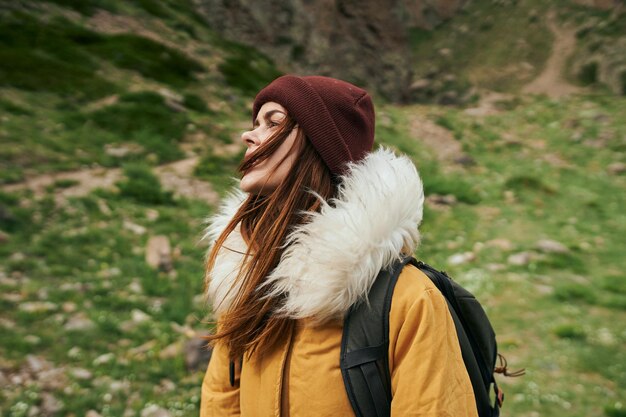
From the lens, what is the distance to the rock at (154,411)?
438 cm

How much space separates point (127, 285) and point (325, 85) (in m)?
5.12

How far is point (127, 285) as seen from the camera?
21.2 ft

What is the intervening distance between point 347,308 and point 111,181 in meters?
8.57

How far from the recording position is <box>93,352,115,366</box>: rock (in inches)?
195

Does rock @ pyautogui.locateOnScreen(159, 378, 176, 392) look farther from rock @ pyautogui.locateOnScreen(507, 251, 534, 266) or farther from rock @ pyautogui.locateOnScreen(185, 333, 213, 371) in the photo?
rock @ pyautogui.locateOnScreen(507, 251, 534, 266)

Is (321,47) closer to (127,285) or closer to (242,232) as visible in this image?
(127,285)

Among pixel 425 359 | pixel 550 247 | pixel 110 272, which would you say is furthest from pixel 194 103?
pixel 425 359

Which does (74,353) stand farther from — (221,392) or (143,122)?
(143,122)

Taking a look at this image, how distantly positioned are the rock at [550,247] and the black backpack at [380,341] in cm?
771

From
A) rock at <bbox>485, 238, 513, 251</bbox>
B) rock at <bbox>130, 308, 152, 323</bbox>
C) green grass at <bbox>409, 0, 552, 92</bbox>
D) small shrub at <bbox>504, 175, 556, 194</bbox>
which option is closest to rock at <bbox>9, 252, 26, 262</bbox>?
rock at <bbox>130, 308, 152, 323</bbox>

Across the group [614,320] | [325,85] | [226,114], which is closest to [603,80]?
[226,114]

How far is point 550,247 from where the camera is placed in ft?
29.5

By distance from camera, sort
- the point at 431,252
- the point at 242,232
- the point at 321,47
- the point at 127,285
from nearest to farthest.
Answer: the point at 242,232
the point at 127,285
the point at 431,252
the point at 321,47

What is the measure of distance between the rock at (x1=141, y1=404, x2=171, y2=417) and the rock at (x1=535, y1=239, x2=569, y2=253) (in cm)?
743
